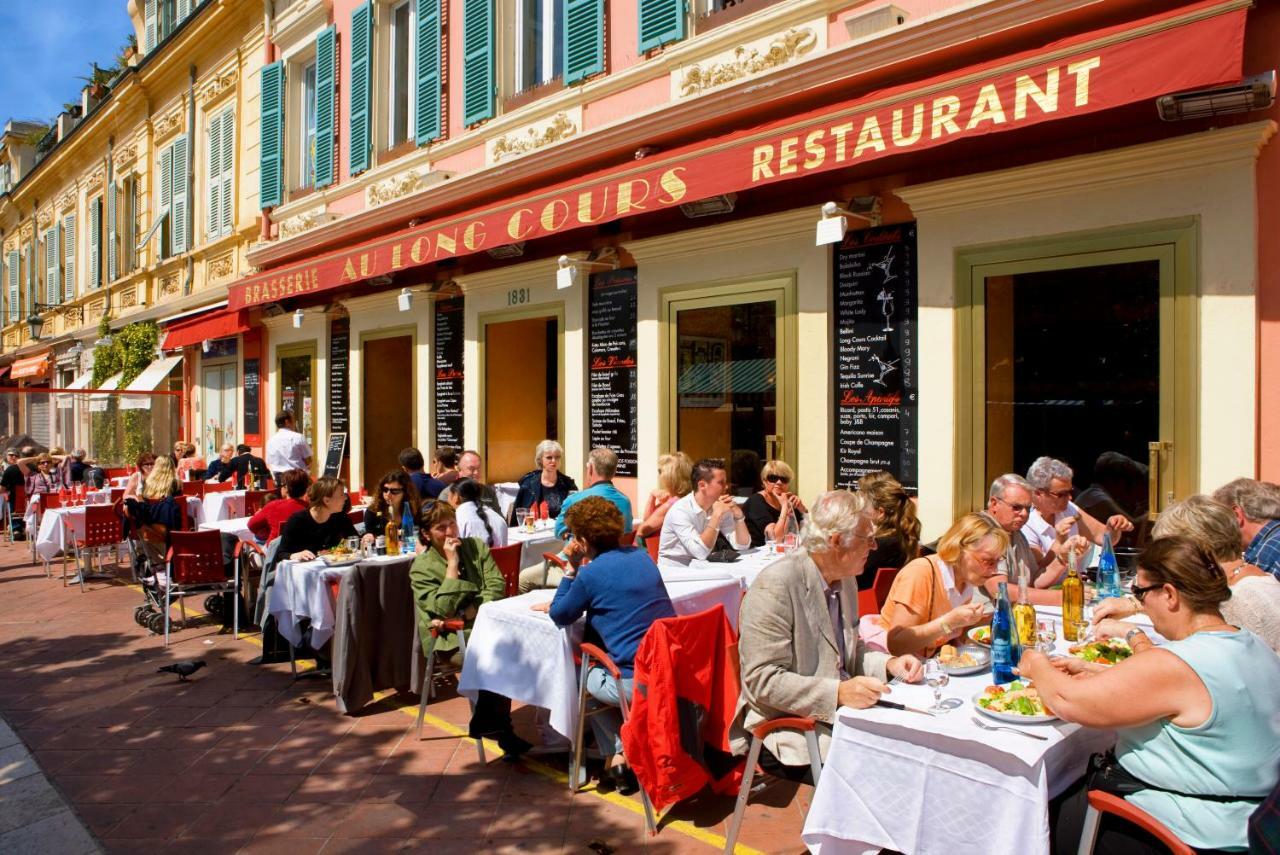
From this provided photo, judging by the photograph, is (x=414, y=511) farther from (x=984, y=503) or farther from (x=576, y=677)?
(x=984, y=503)

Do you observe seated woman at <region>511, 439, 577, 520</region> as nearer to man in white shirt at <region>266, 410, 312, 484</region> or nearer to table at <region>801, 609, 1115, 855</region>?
table at <region>801, 609, 1115, 855</region>

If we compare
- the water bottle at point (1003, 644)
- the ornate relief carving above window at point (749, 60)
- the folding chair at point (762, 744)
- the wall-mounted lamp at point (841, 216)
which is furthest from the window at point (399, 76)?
the water bottle at point (1003, 644)

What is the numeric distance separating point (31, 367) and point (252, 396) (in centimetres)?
1429

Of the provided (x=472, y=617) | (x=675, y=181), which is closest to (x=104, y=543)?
(x=472, y=617)

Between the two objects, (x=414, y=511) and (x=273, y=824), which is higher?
(x=414, y=511)

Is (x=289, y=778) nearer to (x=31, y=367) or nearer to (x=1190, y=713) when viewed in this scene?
(x=1190, y=713)

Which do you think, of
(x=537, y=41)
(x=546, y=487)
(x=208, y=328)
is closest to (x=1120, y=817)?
(x=546, y=487)

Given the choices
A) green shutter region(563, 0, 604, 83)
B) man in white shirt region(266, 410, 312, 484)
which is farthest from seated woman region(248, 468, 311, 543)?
man in white shirt region(266, 410, 312, 484)

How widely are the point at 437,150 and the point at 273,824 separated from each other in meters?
8.10

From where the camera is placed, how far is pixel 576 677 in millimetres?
3766

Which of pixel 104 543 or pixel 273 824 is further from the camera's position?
pixel 104 543

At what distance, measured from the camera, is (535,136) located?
8.65 metres

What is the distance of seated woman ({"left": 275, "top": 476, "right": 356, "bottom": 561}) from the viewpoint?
223 inches

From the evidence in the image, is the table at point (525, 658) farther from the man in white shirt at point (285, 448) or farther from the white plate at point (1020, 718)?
the man in white shirt at point (285, 448)
